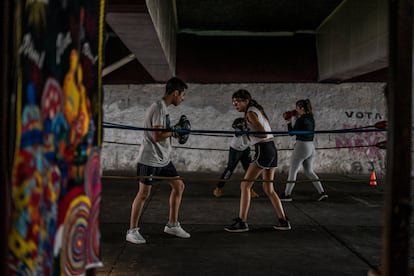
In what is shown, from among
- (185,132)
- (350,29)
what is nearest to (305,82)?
(350,29)

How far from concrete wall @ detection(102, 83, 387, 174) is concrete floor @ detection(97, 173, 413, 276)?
4444 mm

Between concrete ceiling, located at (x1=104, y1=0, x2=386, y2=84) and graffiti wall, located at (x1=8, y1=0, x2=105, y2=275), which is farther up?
concrete ceiling, located at (x1=104, y1=0, x2=386, y2=84)

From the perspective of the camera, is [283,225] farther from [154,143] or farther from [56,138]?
[56,138]

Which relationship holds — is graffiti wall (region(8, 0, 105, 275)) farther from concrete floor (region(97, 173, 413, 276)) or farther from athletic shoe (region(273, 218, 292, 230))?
athletic shoe (region(273, 218, 292, 230))

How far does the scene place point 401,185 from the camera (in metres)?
2.16

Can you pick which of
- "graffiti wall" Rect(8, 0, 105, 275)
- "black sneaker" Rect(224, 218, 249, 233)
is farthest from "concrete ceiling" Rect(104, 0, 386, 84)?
"graffiti wall" Rect(8, 0, 105, 275)

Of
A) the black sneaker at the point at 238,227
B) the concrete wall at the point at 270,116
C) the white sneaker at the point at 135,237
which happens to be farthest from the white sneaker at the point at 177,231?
the concrete wall at the point at 270,116

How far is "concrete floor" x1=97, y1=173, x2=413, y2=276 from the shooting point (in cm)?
389

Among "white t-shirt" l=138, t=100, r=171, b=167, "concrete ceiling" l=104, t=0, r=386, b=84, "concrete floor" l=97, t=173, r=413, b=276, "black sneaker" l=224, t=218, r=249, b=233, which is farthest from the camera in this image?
"concrete ceiling" l=104, t=0, r=386, b=84

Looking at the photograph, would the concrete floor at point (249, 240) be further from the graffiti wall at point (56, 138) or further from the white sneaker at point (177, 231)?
the graffiti wall at point (56, 138)

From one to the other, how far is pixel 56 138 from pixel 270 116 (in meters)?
10.7

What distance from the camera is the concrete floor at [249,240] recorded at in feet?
→ 12.8

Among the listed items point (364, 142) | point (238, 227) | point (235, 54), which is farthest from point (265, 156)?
point (364, 142)

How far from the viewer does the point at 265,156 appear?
5125mm
